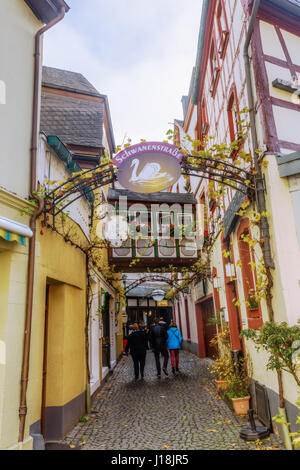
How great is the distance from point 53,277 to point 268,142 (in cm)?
393

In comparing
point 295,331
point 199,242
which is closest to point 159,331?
point 199,242

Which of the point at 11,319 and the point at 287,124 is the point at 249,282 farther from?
the point at 11,319

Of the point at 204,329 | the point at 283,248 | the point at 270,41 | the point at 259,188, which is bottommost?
the point at 204,329

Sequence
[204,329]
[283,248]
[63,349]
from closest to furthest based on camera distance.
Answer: [283,248] < [63,349] < [204,329]

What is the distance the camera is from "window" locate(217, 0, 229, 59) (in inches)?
299

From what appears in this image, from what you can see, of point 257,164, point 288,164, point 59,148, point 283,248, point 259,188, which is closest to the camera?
point 283,248

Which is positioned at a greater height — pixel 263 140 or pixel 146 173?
pixel 263 140

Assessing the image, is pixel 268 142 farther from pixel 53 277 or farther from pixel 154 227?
pixel 154 227

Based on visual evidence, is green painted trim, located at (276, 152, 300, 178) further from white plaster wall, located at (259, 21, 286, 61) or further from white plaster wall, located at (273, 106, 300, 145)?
white plaster wall, located at (259, 21, 286, 61)

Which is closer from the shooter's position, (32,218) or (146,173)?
(32,218)

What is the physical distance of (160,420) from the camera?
6211 mm

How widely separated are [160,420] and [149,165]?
4445 millimetres

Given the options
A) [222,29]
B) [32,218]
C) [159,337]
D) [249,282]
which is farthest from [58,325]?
[222,29]

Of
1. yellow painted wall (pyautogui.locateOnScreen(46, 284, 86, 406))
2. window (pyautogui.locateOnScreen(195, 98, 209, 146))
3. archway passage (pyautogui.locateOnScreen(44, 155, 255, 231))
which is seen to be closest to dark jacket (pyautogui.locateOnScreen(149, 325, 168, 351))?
yellow painted wall (pyautogui.locateOnScreen(46, 284, 86, 406))
